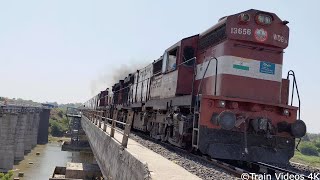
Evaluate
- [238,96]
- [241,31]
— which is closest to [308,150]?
[238,96]

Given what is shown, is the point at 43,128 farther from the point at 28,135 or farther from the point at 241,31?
the point at 241,31

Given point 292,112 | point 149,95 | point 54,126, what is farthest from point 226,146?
point 54,126

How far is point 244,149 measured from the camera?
10.0 meters

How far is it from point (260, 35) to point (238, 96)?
1.92m

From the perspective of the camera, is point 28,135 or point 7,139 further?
point 28,135

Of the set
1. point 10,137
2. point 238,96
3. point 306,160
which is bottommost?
point 10,137

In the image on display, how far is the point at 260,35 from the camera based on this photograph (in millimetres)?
10875

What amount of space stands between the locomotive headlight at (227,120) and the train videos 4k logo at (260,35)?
2.66 metres

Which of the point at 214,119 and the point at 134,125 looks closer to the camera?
the point at 214,119

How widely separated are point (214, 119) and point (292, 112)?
2.69m

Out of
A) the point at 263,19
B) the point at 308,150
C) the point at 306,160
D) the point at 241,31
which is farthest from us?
the point at 308,150

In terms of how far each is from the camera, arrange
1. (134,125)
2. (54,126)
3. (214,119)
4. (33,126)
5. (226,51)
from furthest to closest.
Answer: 1. (54,126)
2. (33,126)
3. (134,125)
4. (226,51)
5. (214,119)

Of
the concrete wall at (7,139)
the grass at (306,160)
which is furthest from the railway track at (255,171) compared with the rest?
the concrete wall at (7,139)

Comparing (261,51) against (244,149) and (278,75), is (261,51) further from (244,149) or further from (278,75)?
(244,149)
